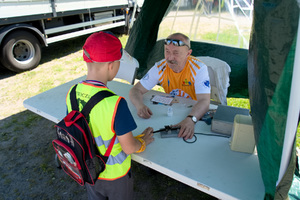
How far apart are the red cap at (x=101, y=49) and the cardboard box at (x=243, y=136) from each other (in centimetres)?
78

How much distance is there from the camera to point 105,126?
3.53 feet

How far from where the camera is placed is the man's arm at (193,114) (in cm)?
145

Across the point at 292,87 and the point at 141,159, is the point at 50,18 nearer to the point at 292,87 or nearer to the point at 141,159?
the point at 141,159

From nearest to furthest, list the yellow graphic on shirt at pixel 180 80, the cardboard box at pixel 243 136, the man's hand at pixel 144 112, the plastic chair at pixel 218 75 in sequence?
the cardboard box at pixel 243 136 < the man's hand at pixel 144 112 < the yellow graphic on shirt at pixel 180 80 < the plastic chair at pixel 218 75

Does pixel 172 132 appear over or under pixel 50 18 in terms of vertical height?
under

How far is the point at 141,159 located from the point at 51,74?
13.5ft

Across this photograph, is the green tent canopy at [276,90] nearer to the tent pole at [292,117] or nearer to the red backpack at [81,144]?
the tent pole at [292,117]

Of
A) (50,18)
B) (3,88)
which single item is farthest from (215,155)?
(50,18)

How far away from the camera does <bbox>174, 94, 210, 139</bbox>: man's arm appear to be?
145 centimetres

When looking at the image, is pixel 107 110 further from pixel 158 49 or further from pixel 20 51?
pixel 20 51

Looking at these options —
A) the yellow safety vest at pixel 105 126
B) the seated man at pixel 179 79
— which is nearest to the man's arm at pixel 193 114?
the seated man at pixel 179 79

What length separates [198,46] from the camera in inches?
136

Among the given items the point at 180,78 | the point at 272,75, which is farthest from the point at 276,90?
the point at 180,78

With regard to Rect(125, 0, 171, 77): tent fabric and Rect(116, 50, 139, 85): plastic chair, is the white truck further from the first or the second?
Rect(116, 50, 139, 85): plastic chair
